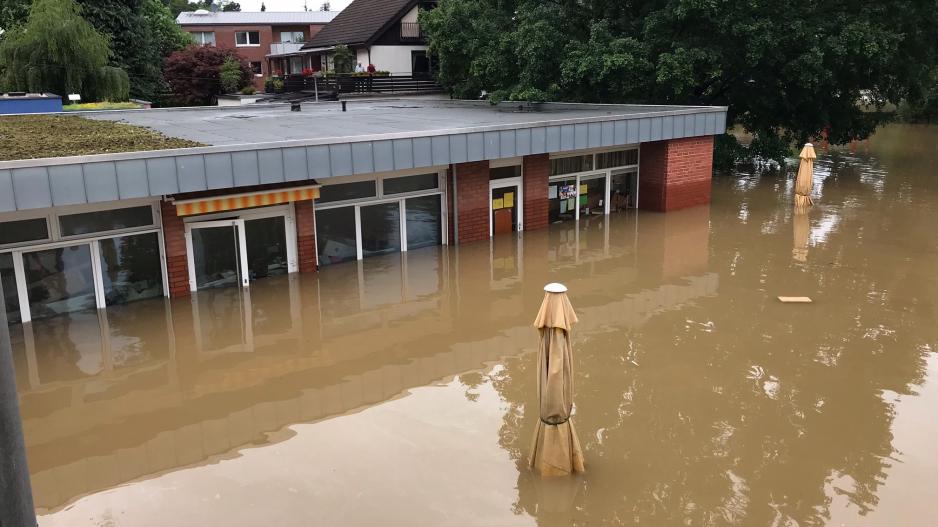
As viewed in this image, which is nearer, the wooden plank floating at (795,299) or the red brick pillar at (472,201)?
the wooden plank floating at (795,299)

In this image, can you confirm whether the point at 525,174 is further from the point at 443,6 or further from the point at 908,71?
the point at 908,71

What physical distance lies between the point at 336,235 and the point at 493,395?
23.8 feet

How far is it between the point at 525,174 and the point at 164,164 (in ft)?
28.5

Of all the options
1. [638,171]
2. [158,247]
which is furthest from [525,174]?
[158,247]

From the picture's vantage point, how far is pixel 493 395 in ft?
31.4

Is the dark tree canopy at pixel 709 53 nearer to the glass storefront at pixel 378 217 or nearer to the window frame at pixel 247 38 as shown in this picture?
the glass storefront at pixel 378 217

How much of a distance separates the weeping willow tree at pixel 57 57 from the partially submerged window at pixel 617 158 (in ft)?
69.7

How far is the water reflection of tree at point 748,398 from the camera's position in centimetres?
733

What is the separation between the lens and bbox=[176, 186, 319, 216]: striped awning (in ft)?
42.6

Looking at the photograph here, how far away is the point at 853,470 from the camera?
7.73 m

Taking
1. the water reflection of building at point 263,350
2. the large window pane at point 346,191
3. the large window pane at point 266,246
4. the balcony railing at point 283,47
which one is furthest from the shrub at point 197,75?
the water reflection of building at point 263,350

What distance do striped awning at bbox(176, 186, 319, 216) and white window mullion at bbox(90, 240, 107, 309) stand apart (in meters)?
1.42

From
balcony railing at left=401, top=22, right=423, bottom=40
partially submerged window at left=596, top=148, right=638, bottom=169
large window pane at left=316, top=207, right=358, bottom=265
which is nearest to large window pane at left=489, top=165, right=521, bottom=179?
partially submerged window at left=596, top=148, right=638, bottom=169

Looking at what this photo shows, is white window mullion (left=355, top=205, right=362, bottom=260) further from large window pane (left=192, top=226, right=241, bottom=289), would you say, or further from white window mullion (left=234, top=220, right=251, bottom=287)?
large window pane (left=192, top=226, right=241, bottom=289)
